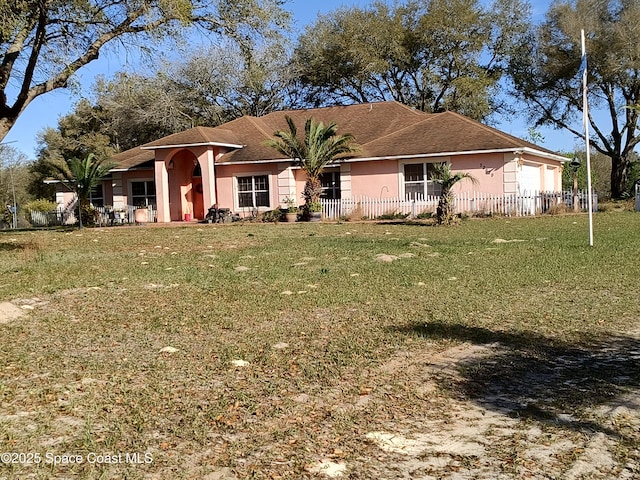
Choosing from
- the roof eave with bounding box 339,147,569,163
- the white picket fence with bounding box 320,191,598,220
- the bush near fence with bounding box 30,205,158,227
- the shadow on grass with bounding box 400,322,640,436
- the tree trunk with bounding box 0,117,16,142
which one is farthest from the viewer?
the bush near fence with bounding box 30,205,158,227

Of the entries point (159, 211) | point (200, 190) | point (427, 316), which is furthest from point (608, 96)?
point (427, 316)

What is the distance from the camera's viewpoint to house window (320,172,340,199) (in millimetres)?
28203

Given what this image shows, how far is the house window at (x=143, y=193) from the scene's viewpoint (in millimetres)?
31375

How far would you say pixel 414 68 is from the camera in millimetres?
41562

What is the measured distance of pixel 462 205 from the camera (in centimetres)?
2492

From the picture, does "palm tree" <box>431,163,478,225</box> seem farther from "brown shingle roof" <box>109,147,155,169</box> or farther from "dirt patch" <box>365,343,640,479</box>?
"brown shingle roof" <box>109,147,155,169</box>

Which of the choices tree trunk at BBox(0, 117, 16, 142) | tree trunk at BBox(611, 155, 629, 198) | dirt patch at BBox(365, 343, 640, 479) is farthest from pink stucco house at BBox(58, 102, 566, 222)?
dirt patch at BBox(365, 343, 640, 479)

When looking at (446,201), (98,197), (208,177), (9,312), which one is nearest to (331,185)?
(208,177)

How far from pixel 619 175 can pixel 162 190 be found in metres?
29.4

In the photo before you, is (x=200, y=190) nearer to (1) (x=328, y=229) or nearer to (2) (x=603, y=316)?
(1) (x=328, y=229)

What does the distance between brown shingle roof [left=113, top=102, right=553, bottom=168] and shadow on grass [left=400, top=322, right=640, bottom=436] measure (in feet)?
63.3

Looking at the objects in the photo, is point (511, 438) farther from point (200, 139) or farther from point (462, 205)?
point (200, 139)

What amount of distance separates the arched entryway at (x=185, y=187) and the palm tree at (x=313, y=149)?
6853 mm

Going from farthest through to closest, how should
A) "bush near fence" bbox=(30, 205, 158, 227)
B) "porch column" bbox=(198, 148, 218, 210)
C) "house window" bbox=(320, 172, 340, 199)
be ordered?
"bush near fence" bbox=(30, 205, 158, 227) → "porch column" bbox=(198, 148, 218, 210) → "house window" bbox=(320, 172, 340, 199)
